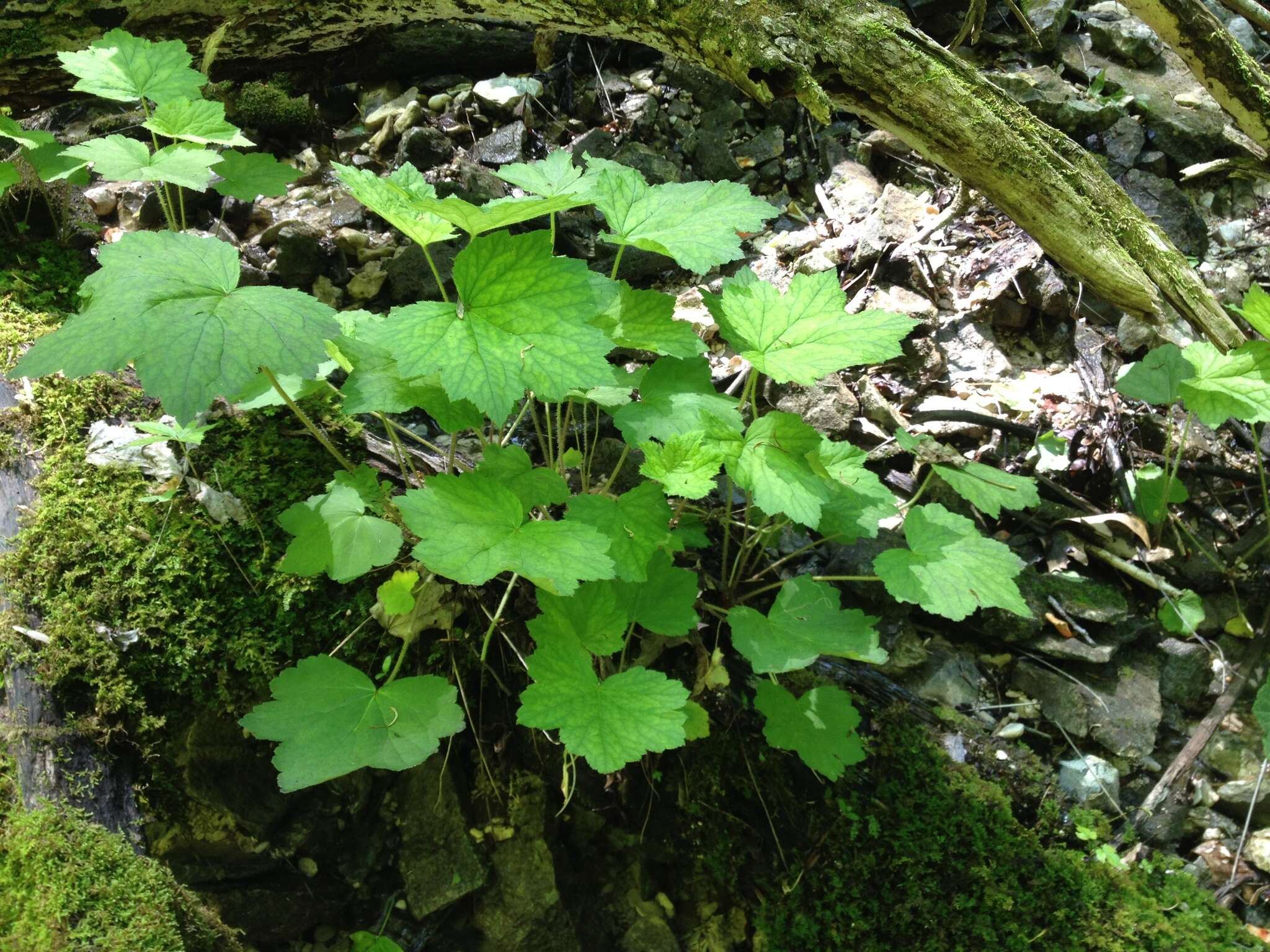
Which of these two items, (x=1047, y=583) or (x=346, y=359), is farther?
(x=1047, y=583)

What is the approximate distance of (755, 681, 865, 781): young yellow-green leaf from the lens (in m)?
2.03

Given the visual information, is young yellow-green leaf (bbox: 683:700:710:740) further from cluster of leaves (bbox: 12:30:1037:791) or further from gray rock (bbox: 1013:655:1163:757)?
gray rock (bbox: 1013:655:1163:757)

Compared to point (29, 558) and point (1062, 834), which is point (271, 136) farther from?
point (1062, 834)

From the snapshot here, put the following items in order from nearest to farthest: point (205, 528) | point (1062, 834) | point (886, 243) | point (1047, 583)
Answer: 1. point (205, 528)
2. point (1062, 834)
3. point (1047, 583)
4. point (886, 243)

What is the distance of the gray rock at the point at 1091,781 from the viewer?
95.7 inches

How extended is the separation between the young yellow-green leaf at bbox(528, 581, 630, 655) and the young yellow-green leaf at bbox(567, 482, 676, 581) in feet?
0.24

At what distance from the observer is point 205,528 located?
211 cm

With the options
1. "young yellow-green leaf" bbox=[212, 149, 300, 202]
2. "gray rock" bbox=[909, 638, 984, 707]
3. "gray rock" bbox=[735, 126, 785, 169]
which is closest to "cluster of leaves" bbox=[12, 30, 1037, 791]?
"young yellow-green leaf" bbox=[212, 149, 300, 202]

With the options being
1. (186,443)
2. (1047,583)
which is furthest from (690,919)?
(186,443)

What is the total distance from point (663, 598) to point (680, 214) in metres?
0.96

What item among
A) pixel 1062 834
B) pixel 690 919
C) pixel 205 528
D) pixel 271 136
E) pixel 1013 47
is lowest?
pixel 690 919

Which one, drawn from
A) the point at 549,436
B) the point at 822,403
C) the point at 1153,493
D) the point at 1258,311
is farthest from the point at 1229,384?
the point at 549,436

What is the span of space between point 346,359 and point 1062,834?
2.34 m

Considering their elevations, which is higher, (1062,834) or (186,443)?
(186,443)
